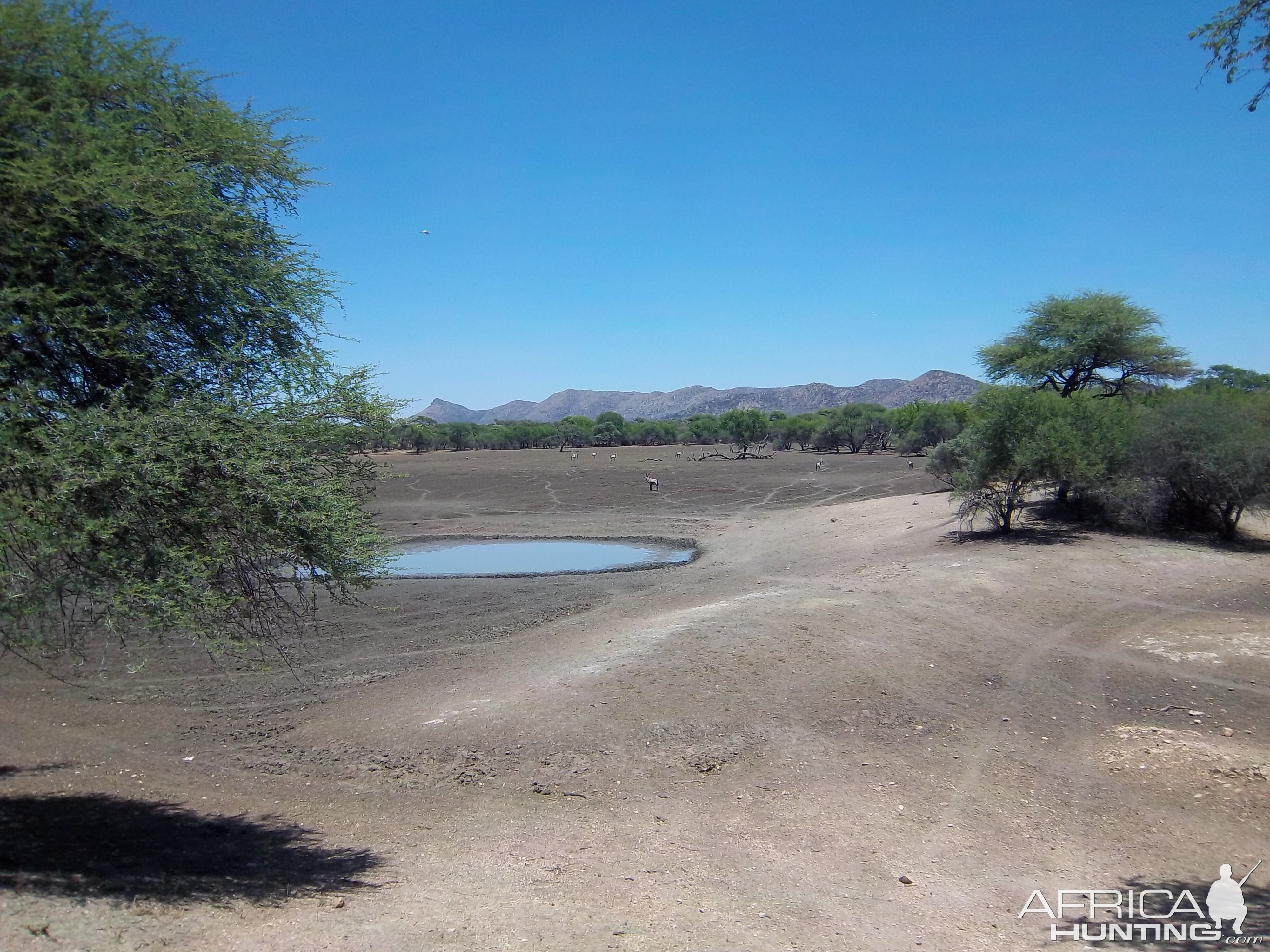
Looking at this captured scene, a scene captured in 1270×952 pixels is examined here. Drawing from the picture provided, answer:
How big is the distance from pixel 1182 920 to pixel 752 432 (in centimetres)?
10167

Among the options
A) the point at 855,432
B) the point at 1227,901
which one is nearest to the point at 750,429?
the point at 855,432

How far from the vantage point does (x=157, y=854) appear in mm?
6566

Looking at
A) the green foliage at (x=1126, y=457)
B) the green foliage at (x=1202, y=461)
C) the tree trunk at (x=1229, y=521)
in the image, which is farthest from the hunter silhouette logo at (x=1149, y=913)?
the tree trunk at (x=1229, y=521)

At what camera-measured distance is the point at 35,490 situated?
5465 mm

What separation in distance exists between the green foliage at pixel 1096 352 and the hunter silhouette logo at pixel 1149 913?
97.0ft

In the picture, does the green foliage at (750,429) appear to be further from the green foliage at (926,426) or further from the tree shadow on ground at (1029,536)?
the tree shadow on ground at (1029,536)

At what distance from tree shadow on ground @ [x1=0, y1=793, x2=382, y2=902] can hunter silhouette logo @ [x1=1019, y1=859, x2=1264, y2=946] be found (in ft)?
17.4

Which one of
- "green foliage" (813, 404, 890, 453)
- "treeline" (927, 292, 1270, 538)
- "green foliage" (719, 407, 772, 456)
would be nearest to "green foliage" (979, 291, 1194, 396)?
"treeline" (927, 292, 1270, 538)

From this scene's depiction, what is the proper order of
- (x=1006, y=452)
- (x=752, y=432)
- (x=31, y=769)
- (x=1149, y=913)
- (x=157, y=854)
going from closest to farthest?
(x=1149, y=913)
(x=157, y=854)
(x=31, y=769)
(x=1006, y=452)
(x=752, y=432)

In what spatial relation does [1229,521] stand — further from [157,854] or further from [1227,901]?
[157,854]

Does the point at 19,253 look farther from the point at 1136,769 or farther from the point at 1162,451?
the point at 1162,451

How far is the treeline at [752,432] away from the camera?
7812 cm

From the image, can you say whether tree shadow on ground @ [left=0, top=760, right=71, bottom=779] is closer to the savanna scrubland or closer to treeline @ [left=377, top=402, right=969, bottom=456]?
the savanna scrubland

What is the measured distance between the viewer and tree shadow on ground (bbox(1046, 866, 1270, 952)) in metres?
5.44
